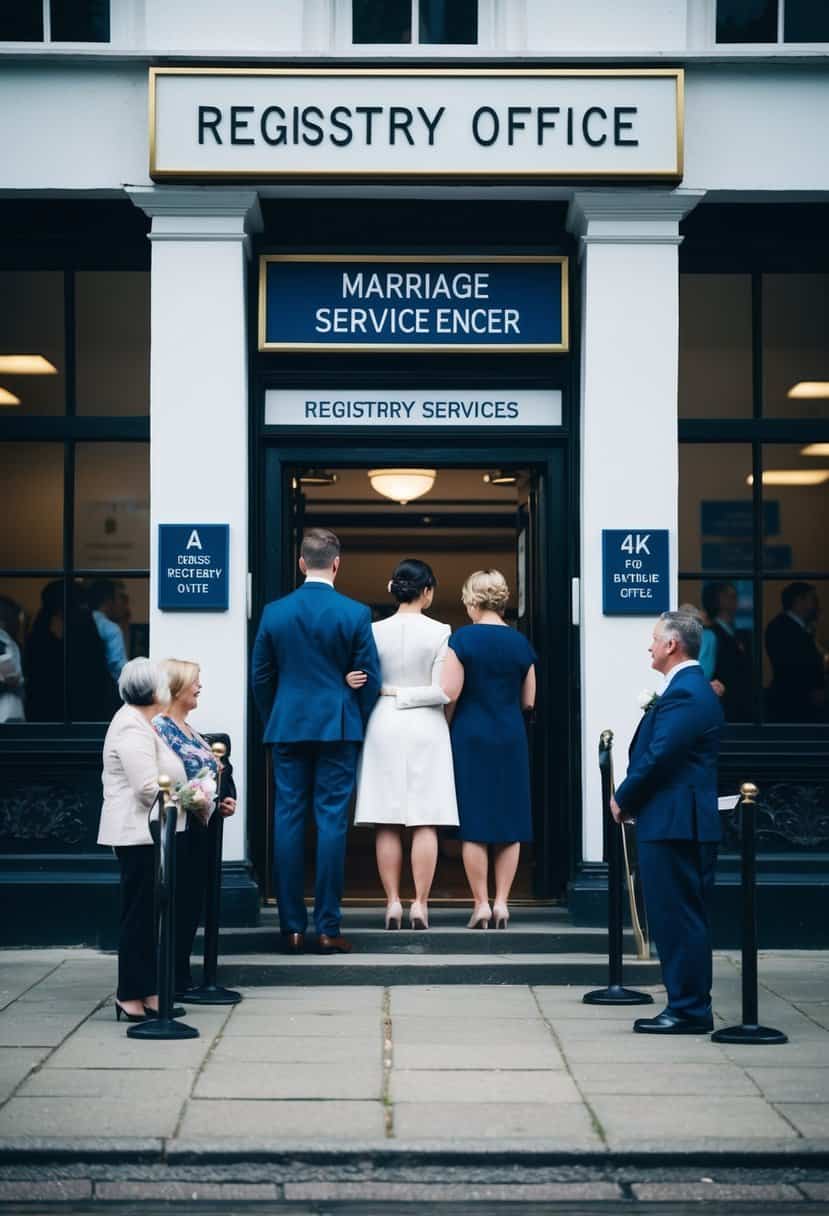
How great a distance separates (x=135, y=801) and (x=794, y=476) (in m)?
4.58

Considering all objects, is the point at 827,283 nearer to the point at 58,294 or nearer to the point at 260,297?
the point at 260,297

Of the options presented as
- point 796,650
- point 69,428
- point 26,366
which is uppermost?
point 26,366

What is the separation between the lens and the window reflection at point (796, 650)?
1011cm

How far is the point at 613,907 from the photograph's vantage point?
8.30 m

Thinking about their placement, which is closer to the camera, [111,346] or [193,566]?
[193,566]

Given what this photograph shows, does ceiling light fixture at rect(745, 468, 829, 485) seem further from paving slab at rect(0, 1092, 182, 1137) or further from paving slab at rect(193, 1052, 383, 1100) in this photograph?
paving slab at rect(0, 1092, 182, 1137)

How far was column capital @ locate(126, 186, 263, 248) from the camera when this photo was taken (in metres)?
9.66

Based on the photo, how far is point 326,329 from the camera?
393 inches

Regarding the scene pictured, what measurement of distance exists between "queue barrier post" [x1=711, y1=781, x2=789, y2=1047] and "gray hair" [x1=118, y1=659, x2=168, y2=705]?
2588 mm

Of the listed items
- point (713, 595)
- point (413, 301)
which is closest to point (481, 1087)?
point (713, 595)

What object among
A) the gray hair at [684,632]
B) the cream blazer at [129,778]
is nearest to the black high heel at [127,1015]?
the cream blazer at [129,778]

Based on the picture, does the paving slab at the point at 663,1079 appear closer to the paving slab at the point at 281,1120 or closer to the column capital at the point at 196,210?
the paving slab at the point at 281,1120

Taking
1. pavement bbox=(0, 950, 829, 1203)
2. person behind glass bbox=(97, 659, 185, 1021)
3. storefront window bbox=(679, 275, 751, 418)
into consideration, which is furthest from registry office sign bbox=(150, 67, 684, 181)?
pavement bbox=(0, 950, 829, 1203)

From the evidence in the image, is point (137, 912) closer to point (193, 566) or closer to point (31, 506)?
point (193, 566)
